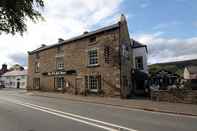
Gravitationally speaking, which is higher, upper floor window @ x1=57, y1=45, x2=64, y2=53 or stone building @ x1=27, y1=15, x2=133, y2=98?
upper floor window @ x1=57, y1=45, x2=64, y2=53

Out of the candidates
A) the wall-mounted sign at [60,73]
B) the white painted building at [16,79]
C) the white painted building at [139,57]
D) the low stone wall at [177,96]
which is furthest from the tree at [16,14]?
the white painted building at [16,79]

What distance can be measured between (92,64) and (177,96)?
11.1m

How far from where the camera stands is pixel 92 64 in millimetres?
25078

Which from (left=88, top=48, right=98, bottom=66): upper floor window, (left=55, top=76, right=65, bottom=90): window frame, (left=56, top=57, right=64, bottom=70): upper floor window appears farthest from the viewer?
(left=56, top=57, right=64, bottom=70): upper floor window

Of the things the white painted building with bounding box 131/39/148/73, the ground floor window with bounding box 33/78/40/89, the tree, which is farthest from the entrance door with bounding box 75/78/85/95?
the tree

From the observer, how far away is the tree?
8.91m

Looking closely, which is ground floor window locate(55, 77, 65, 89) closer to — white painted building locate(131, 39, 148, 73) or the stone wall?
the stone wall

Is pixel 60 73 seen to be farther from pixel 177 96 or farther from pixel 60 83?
pixel 177 96

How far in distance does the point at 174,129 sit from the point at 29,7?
8.46 metres

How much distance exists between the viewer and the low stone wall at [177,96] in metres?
16.7

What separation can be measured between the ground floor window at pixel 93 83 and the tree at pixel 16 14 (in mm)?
14415

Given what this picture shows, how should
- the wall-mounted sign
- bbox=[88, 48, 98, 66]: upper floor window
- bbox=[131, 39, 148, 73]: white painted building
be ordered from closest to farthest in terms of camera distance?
bbox=[88, 48, 98, 66]: upper floor window → the wall-mounted sign → bbox=[131, 39, 148, 73]: white painted building

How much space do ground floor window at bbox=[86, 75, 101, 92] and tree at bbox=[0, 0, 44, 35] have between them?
14.4 m

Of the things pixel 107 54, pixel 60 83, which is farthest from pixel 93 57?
pixel 60 83
